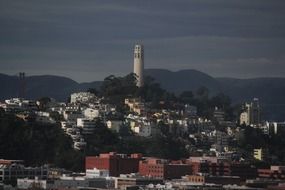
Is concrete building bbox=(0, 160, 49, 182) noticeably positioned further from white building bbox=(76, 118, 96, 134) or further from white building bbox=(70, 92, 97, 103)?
white building bbox=(70, 92, 97, 103)

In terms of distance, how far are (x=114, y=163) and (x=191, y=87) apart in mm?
32380

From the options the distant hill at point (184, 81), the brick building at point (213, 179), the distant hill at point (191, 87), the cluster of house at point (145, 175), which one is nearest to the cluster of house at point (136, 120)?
the cluster of house at point (145, 175)

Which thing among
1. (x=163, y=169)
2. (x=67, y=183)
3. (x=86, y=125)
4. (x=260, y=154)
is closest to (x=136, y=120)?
(x=86, y=125)

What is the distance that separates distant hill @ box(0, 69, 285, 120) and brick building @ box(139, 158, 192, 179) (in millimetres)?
15624

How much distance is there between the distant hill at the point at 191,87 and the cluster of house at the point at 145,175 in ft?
48.0

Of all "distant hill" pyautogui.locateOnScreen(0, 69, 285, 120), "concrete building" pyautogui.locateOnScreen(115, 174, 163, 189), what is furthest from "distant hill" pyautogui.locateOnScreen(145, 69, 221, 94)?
→ "concrete building" pyautogui.locateOnScreen(115, 174, 163, 189)

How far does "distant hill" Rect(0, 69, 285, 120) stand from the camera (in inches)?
2425

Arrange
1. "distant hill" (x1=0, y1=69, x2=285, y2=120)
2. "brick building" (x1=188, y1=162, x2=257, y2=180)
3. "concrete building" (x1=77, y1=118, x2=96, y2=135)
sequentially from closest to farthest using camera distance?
"brick building" (x1=188, y1=162, x2=257, y2=180), "concrete building" (x1=77, y1=118, x2=96, y2=135), "distant hill" (x1=0, y1=69, x2=285, y2=120)

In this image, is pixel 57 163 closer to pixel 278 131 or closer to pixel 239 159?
pixel 239 159

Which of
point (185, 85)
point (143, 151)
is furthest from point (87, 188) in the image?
point (185, 85)

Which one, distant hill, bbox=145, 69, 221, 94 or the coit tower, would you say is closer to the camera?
the coit tower

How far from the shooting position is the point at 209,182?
129ft

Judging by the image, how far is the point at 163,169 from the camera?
41844 mm

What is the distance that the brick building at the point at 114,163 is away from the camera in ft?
137
